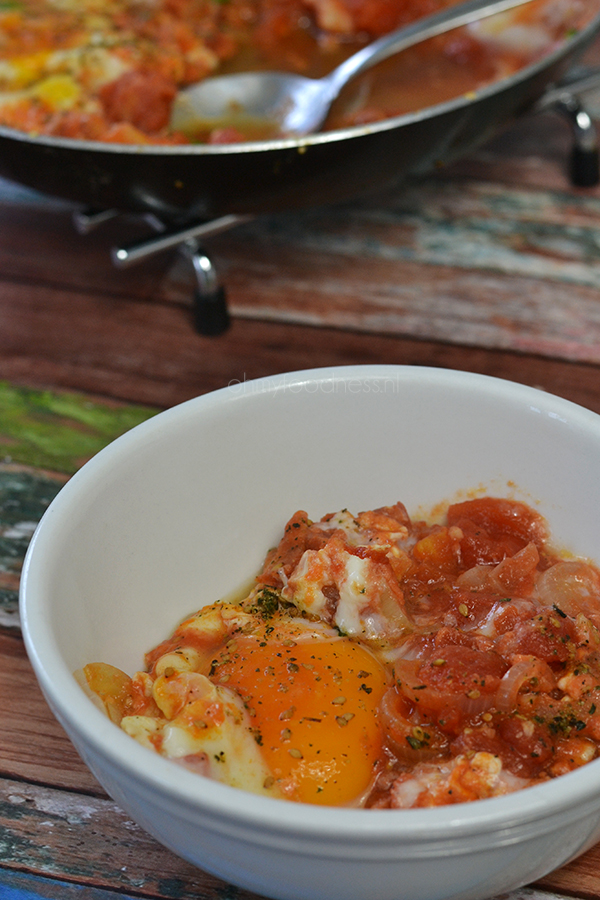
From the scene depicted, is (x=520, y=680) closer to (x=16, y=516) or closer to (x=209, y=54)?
(x=16, y=516)

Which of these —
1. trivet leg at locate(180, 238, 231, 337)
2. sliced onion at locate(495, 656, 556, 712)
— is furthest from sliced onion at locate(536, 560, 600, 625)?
trivet leg at locate(180, 238, 231, 337)

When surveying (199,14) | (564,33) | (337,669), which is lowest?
(337,669)

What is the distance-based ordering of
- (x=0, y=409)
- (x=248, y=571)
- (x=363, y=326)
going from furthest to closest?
(x=363, y=326), (x=0, y=409), (x=248, y=571)

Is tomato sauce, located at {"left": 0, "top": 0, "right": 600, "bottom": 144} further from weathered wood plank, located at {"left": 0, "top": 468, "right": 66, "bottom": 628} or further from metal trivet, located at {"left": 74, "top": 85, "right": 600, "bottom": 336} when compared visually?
weathered wood plank, located at {"left": 0, "top": 468, "right": 66, "bottom": 628}

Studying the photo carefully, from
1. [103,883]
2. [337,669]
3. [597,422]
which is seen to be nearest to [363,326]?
[597,422]

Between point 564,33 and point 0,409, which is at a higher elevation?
point 564,33

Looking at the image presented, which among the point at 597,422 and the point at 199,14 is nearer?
the point at 597,422

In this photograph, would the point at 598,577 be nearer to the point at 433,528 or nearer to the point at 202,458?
the point at 433,528
